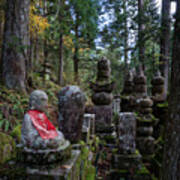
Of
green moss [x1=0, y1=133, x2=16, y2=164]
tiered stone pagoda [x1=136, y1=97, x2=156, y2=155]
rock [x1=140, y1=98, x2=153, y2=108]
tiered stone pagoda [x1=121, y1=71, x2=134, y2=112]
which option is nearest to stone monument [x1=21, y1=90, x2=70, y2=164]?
green moss [x1=0, y1=133, x2=16, y2=164]

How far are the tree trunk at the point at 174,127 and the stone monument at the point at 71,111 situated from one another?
1830 mm

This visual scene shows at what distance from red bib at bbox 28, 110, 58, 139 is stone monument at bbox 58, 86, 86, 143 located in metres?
0.99

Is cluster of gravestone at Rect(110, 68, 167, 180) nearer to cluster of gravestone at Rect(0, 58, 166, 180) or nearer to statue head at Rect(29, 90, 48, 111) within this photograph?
cluster of gravestone at Rect(0, 58, 166, 180)

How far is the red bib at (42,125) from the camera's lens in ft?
7.49

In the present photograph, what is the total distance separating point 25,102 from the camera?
19.1 ft

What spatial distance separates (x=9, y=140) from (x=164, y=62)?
9.63 meters

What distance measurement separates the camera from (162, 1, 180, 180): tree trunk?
108 inches

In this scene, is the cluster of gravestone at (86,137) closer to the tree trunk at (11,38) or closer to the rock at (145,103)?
the rock at (145,103)

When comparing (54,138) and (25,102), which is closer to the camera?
(54,138)

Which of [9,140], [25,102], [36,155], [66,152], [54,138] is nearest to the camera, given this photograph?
[36,155]

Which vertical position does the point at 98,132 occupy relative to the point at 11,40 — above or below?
below

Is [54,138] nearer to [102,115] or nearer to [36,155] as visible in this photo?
[36,155]

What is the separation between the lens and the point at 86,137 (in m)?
4.44

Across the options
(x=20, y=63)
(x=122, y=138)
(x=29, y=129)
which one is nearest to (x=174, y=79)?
(x=29, y=129)
